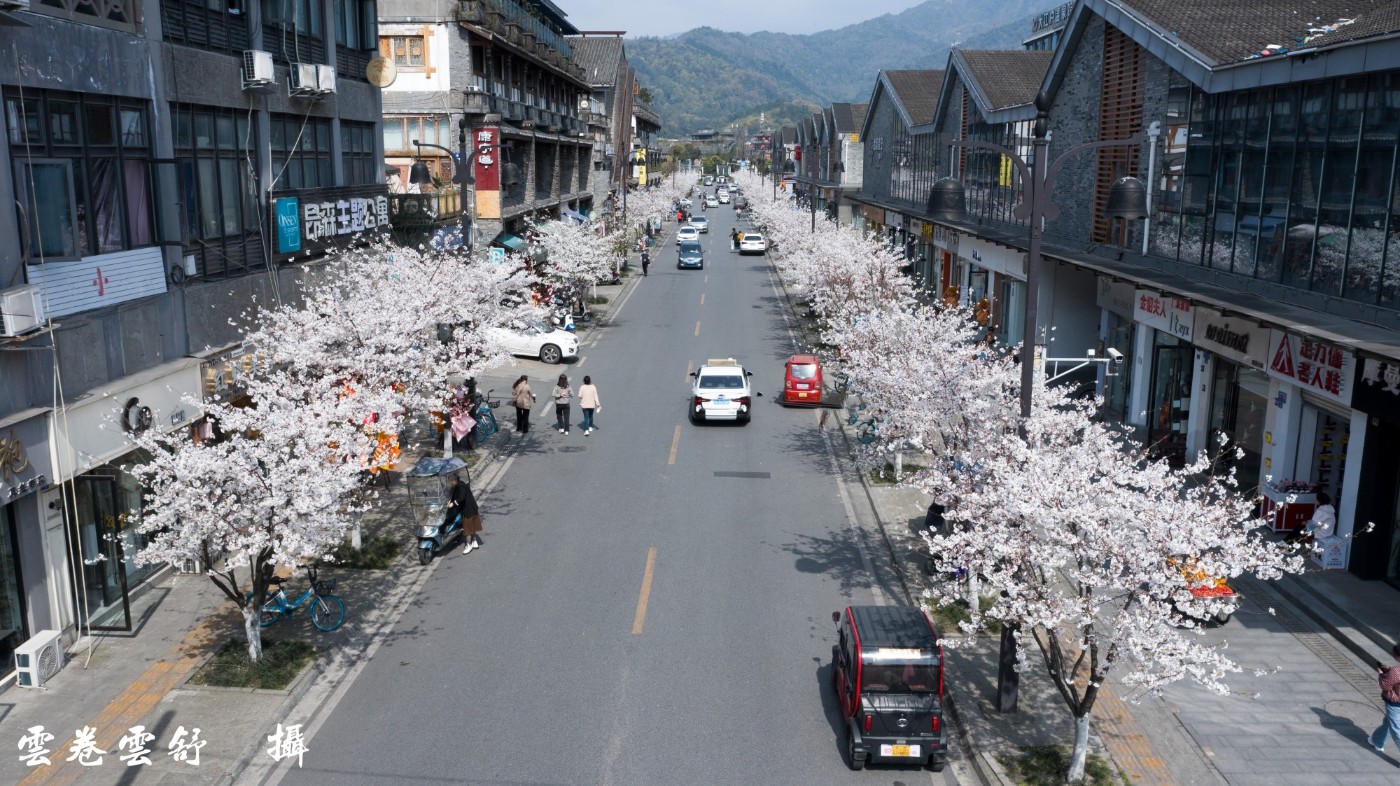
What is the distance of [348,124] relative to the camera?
27812 millimetres

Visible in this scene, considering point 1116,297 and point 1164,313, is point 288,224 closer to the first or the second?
point 1164,313

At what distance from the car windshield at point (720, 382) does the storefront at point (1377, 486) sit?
15.8m

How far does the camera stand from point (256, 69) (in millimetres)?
21375

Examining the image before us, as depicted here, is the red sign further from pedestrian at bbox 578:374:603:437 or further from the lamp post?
the lamp post

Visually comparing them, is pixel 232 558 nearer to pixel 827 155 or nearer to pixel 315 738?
pixel 315 738

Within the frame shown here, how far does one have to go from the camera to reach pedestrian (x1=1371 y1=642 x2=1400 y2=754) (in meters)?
12.2

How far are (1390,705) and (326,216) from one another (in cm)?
2289

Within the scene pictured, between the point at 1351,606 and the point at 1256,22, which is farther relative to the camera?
the point at 1256,22

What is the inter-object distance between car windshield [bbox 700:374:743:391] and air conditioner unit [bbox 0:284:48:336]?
59.3 ft

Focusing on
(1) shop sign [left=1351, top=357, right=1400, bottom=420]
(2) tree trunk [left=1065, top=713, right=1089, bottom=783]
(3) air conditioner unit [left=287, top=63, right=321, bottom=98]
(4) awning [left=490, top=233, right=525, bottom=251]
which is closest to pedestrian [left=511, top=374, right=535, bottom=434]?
(3) air conditioner unit [left=287, top=63, right=321, bottom=98]

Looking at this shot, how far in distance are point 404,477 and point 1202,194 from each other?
19.3 meters

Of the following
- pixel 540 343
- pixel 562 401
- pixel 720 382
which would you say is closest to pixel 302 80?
pixel 562 401

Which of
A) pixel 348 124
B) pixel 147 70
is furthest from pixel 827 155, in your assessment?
pixel 147 70

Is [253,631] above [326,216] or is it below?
below
